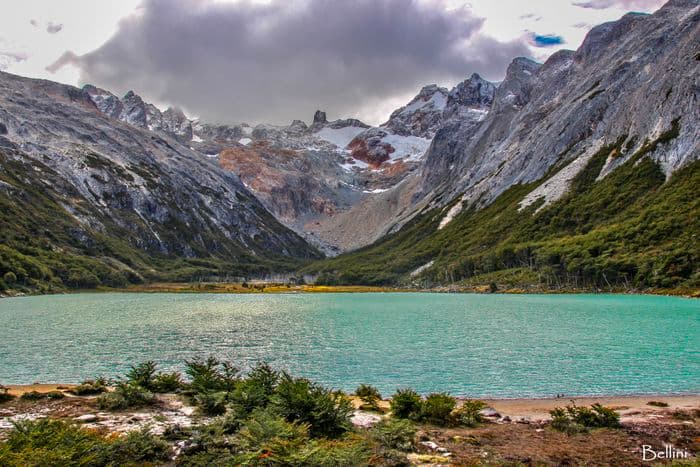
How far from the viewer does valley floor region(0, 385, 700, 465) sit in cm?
1583

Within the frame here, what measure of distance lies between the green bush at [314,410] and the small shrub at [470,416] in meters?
4.90

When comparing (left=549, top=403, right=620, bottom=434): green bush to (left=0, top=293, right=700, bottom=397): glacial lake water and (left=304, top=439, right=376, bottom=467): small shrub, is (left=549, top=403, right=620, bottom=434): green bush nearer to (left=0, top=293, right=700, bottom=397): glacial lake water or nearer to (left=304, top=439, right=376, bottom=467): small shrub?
(left=0, top=293, right=700, bottom=397): glacial lake water

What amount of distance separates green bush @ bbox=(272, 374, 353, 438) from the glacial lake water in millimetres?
11892

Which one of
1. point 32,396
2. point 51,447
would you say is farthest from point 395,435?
point 32,396

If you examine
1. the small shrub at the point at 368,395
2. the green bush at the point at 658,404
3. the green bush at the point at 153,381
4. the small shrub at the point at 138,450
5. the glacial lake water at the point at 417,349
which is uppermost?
the small shrub at the point at 138,450

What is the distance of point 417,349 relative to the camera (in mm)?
45344

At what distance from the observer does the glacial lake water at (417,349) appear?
106ft

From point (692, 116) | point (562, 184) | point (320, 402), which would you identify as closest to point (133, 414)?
point (320, 402)

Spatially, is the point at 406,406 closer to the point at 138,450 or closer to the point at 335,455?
the point at 335,455

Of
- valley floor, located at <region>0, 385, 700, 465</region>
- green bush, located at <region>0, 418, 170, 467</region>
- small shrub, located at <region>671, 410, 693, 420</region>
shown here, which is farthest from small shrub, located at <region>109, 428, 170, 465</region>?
small shrub, located at <region>671, 410, 693, 420</region>

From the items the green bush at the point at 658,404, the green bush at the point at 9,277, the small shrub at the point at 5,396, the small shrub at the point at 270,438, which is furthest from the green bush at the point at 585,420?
the green bush at the point at 9,277

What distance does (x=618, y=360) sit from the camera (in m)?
38.2

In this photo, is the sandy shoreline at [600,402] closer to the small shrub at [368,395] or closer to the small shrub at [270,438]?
the small shrub at [368,395]

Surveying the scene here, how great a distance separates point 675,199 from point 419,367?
5164 inches
